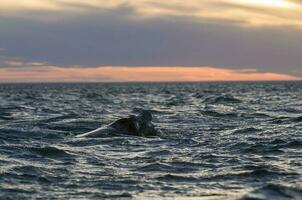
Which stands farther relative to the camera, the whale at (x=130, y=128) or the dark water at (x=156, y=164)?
the whale at (x=130, y=128)

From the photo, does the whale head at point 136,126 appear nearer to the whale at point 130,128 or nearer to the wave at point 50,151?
the whale at point 130,128

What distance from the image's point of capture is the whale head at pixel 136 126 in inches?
938

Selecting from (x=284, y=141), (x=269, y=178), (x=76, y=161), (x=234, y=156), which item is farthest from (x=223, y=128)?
(x=269, y=178)

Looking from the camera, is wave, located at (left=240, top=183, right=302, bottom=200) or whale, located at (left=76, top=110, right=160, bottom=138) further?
whale, located at (left=76, top=110, right=160, bottom=138)

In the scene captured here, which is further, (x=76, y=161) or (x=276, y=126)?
(x=276, y=126)

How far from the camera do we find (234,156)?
56.6 ft

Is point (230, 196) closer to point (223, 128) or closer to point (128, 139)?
point (128, 139)

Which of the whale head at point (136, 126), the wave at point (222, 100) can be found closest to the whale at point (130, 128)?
the whale head at point (136, 126)

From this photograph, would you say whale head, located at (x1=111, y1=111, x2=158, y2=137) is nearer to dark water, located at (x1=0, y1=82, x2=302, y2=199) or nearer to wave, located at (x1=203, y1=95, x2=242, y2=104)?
dark water, located at (x1=0, y1=82, x2=302, y2=199)

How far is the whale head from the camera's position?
78.2 feet

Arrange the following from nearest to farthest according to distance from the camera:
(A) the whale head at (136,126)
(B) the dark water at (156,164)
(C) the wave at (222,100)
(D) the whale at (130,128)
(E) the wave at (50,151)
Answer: (B) the dark water at (156,164) → (E) the wave at (50,151) → (D) the whale at (130,128) → (A) the whale head at (136,126) → (C) the wave at (222,100)

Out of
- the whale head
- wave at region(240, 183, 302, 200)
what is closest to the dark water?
wave at region(240, 183, 302, 200)

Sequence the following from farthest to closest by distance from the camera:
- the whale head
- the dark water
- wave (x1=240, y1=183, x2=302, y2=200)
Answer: the whale head < the dark water < wave (x1=240, y1=183, x2=302, y2=200)

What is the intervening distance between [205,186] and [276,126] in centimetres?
1494
